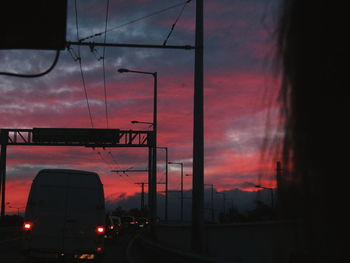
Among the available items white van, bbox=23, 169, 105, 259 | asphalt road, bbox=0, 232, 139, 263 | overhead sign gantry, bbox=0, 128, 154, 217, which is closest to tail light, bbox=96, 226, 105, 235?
white van, bbox=23, 169, 105, 259

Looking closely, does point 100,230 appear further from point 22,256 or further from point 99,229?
A: point 22,256

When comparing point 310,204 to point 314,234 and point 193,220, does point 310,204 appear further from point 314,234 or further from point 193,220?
point 193,220

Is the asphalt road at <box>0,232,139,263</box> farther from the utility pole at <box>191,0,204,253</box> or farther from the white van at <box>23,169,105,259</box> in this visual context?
the utility pole at <box>191,0,204,253</box>

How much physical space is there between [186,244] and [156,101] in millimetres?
16271

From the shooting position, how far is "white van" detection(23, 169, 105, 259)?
46.9 ft

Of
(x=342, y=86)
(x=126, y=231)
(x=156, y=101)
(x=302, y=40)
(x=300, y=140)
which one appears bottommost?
(x=126, y=231)

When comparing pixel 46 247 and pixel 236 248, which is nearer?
pixel 46 247

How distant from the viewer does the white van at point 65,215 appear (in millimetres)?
14289

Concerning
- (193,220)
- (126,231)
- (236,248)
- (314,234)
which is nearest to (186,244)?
(236,248)

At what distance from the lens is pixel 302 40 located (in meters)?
4.46

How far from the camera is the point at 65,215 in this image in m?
14.7

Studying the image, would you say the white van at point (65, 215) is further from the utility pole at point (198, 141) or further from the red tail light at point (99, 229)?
the utility pole at point (198, 141)

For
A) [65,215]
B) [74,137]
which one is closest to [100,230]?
[65,215]

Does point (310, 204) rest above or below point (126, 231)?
above
